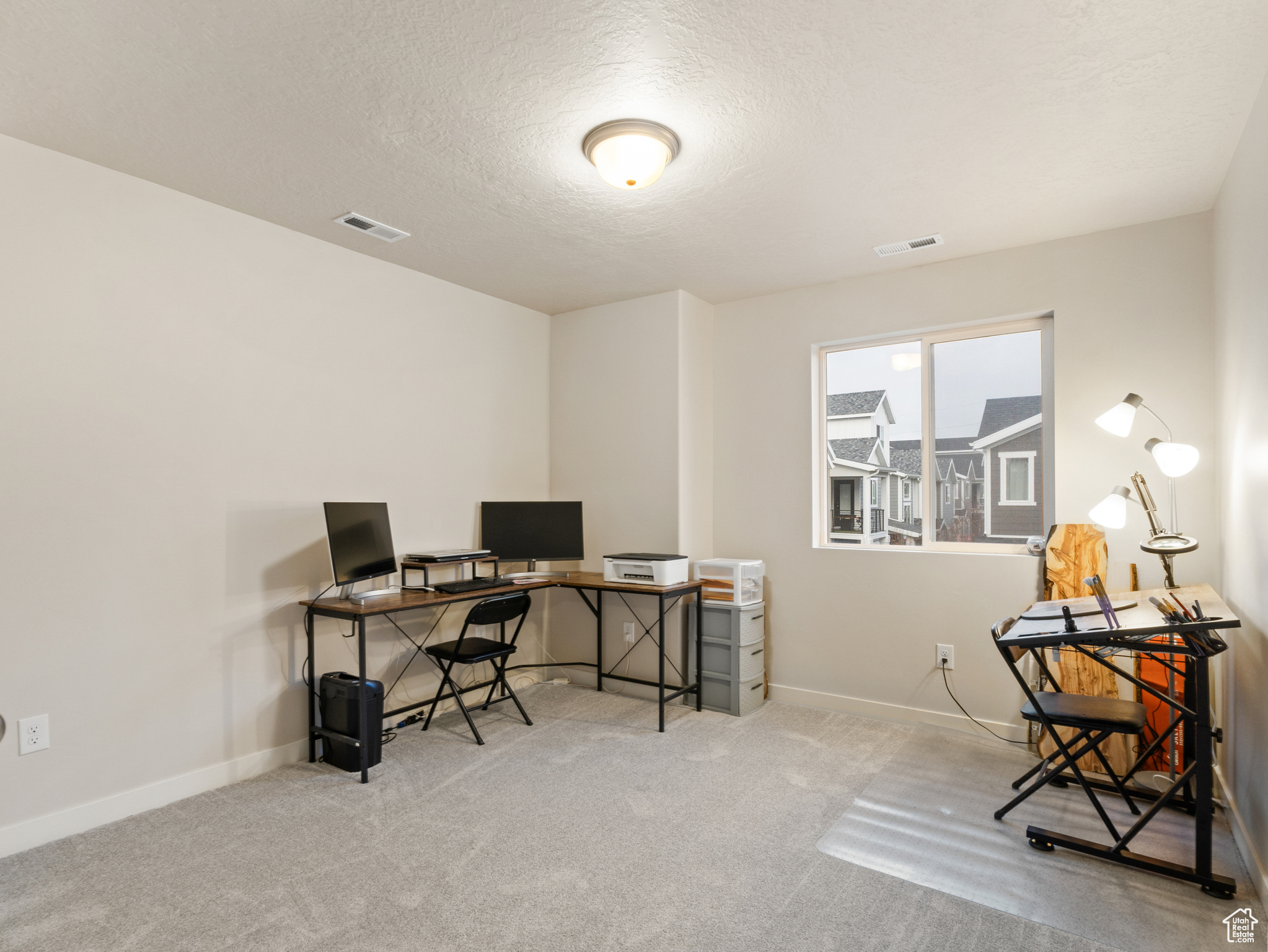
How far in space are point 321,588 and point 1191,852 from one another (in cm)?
378

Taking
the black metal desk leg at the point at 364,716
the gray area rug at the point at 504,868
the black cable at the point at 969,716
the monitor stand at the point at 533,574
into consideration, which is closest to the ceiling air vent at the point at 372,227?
the black metal desk leg at the point at 364,716

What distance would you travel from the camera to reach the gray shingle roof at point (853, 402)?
4.12 m

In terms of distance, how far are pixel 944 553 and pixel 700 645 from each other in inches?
57.9

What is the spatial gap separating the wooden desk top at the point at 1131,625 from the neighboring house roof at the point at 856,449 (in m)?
1.60

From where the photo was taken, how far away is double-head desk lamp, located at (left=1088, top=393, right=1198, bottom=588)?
275 centimetres

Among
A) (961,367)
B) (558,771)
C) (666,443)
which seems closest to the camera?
(558,771)

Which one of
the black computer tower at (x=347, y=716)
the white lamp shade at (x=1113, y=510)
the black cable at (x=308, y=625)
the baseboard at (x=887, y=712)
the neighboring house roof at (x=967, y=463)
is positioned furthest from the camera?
the neighboring house roof at (x=967, y=463)

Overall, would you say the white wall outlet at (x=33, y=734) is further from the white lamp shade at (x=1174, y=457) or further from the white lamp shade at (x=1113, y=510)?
the white lamp shade at (x=1174, y=457)

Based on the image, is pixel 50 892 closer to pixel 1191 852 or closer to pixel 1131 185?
pixel 1191 852

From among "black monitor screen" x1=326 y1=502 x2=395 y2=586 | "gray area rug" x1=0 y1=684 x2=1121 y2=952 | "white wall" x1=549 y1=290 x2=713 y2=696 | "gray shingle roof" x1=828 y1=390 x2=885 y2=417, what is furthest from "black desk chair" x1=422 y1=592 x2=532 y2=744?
"gray shingle roof" x1=828 y1=390 x2=885 y2=417

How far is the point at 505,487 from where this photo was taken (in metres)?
4.52

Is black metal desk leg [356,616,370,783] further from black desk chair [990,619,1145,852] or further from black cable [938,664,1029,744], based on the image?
black cable [938,664,1029,744]

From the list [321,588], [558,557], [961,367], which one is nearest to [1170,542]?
[961,367]

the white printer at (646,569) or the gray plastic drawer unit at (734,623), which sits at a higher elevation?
the white printer at (646,569)
